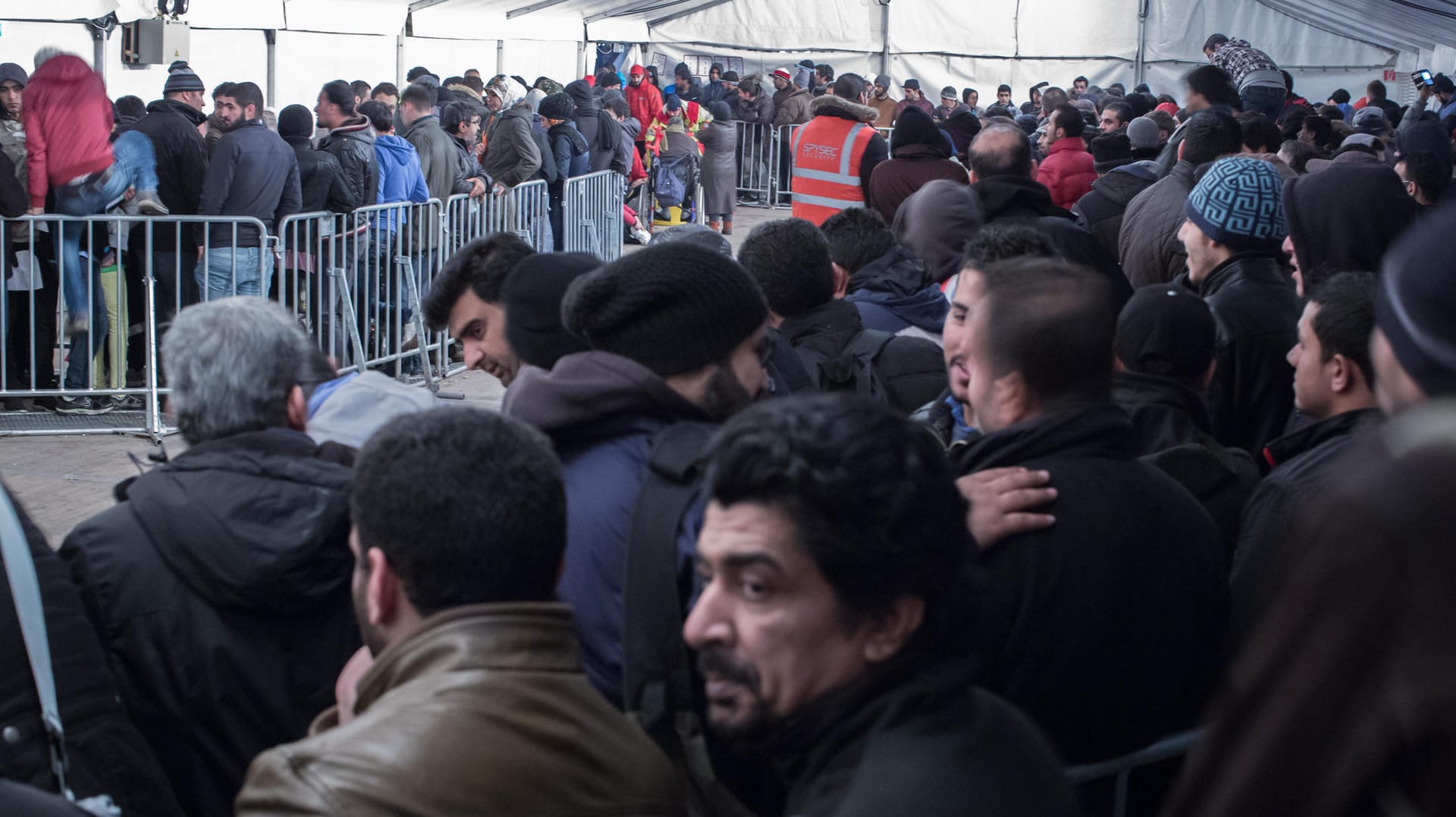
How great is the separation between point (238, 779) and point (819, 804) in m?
1.58

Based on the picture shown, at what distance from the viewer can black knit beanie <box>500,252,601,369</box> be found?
11.1ft

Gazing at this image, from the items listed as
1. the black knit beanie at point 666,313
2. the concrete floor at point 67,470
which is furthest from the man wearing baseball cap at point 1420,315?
the concrete floor at point 67,470

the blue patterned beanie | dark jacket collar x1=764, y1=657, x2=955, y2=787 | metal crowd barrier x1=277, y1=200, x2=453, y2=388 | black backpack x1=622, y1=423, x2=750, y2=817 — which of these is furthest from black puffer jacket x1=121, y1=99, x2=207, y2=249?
dark jacket collar x1=764, y1=657, x2=955, y2=787

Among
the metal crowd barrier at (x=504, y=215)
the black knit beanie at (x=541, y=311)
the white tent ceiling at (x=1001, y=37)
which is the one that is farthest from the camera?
the white tent ceiling at (x=1001, y=37)

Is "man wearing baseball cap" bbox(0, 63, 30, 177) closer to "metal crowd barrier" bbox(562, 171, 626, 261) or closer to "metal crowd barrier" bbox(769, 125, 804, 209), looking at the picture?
"metal crowd barrier" bbox(562, 171, 626, 261)

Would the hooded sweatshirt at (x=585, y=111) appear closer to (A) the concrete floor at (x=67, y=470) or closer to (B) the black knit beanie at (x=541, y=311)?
(A) the concrete floor at (x=67, y=470)

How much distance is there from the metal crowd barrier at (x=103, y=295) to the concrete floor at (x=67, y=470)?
9 centimetres

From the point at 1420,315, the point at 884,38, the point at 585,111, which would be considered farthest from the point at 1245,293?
the point at 884,38

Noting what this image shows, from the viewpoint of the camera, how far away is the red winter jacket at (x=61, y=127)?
7992 mm

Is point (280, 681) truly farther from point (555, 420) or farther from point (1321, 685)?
point (1321, 685)

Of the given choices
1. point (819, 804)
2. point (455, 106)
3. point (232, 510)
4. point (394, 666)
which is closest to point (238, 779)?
point (232, 510)

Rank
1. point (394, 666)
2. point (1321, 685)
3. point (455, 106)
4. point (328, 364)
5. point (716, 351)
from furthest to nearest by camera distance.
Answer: point (455, 106) → point (328, 364) → point (716, 351) → point (394, 666) → point (1321, 685)

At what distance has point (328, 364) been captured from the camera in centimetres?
317

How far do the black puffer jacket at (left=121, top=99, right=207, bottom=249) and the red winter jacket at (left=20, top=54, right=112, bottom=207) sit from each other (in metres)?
0.44
